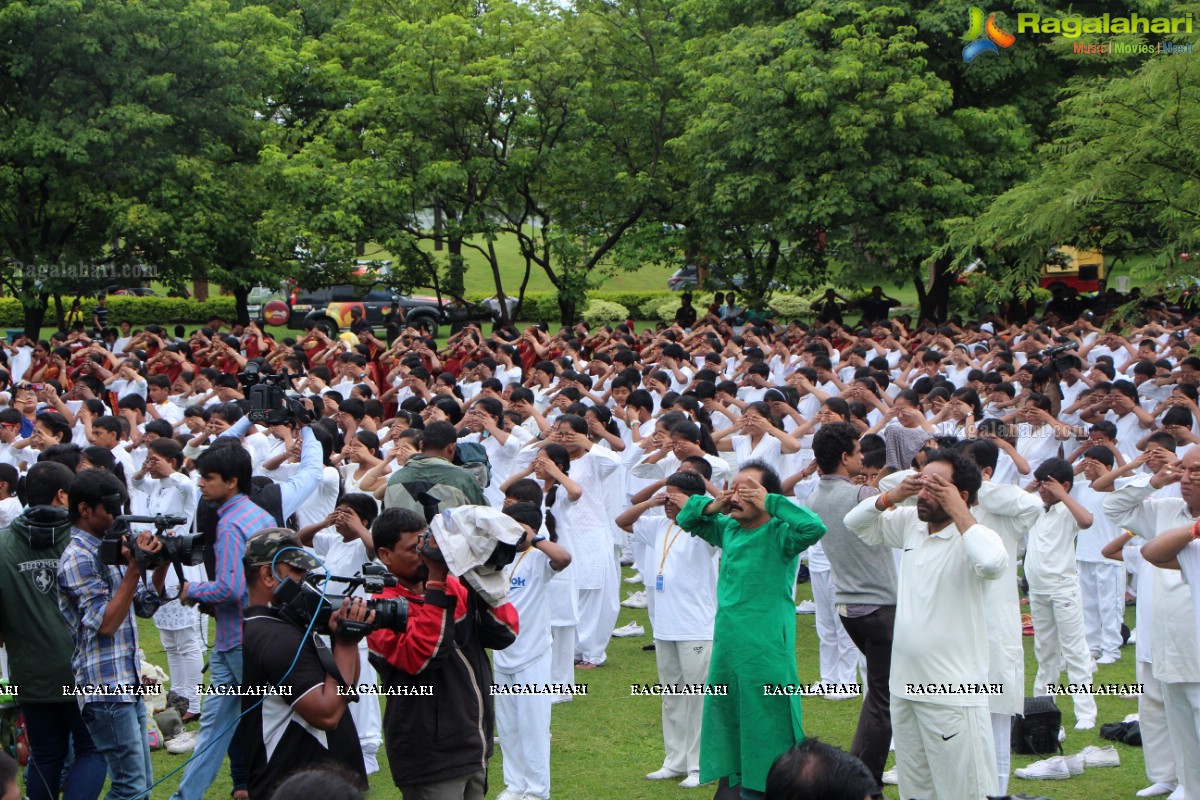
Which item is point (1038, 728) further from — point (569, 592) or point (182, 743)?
point (182, 743)

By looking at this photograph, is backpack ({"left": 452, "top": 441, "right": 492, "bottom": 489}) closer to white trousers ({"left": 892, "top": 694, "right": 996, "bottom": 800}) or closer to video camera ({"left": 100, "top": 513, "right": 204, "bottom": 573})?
video camera ({"left": 100, "top": 513, "right": 204, "bottom": 573})

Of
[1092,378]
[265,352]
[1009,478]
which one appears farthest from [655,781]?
[265,352]

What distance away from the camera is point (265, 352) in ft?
67.3

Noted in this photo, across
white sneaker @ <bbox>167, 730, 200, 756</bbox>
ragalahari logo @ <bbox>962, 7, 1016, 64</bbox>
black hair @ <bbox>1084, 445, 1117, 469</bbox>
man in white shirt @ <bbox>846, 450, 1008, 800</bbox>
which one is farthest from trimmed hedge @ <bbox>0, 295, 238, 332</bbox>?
man in white shirt @ <bbox>846, 450, 1008, 800</bbox>

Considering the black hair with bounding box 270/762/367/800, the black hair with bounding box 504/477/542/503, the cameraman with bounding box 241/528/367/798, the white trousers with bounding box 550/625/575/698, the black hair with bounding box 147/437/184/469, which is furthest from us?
the black hair with bounding box 147/437/184/469

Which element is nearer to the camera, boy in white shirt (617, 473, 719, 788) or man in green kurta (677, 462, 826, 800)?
man in green kurta (677, 462, 826, 800)

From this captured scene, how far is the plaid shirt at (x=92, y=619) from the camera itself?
5879 millimetres

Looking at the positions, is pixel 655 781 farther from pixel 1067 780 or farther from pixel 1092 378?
pixel 1092 378

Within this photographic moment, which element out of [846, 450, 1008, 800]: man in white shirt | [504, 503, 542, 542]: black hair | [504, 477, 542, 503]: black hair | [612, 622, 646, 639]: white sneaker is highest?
Answer: [504, 477, 542, 503]: black hair

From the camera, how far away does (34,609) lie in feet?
19.5

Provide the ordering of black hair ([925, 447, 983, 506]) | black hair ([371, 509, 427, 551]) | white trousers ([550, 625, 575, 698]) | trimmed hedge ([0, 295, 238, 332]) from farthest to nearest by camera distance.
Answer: trimmed hedge ([0, 295, 238, 332]), white trousers ([550, 625, 575, 698]), black hair ([925, 447, 983, 506]), black hair ([371, 509, 427, 551])

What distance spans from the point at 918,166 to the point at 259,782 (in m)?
19.4

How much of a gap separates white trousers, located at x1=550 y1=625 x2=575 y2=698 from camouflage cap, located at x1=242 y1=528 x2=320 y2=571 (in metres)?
3.62

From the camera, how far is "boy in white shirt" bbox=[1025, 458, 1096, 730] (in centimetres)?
805
